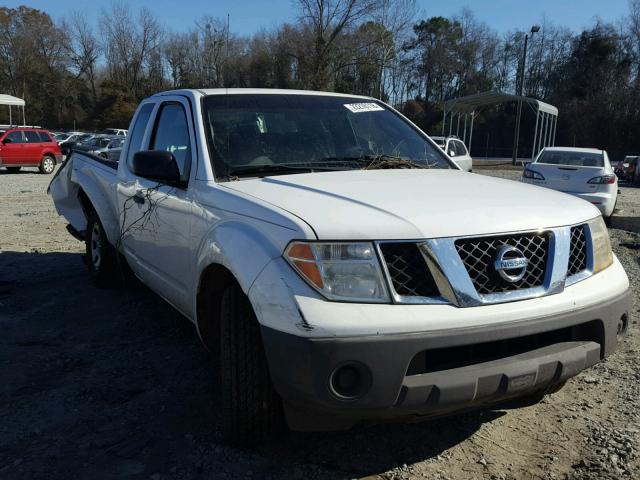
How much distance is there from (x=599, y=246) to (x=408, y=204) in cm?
101

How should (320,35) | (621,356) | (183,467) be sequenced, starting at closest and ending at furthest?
(183,467) < (621,356) < (320,35)

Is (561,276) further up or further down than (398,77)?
further down

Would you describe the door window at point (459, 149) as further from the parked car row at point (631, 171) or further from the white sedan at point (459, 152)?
the parked car row at point (631, 171)

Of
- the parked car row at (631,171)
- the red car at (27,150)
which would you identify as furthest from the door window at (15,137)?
the parked car row at (631,171)

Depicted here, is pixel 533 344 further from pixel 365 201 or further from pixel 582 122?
pixel 582 122

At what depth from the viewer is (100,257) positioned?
5.43 metres

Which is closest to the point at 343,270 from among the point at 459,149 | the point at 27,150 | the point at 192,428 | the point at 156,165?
the point at 192,428

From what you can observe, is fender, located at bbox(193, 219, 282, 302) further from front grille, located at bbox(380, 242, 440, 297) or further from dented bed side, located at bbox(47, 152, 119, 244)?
dented bed side, located at bbox(47, 152, 119, 244)

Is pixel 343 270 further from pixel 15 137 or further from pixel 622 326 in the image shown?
pixel 15 137

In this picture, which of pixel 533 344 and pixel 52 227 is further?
pixel 52 227

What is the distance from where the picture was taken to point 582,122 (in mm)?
52375

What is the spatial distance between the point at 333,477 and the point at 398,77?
220 ft

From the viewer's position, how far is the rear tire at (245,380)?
2.49 meters

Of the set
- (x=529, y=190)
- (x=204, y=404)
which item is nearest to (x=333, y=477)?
(x=204, y=404)
